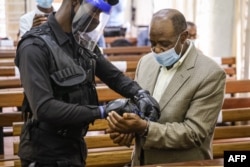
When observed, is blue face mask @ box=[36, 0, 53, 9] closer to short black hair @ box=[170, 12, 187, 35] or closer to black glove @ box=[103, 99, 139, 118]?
short black hair @ box=[170, 12, 187, 35]

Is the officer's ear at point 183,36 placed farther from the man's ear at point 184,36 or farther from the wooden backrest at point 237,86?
the wooden backrest at point 237,86

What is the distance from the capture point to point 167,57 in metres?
2.56

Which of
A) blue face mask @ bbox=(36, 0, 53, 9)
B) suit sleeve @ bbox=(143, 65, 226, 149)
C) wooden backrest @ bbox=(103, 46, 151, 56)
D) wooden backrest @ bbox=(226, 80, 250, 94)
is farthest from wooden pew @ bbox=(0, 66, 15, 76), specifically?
suit sleeve @ bbox=(143, 65, 226, 149)

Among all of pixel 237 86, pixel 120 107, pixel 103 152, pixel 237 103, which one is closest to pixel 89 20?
pixel 120 107

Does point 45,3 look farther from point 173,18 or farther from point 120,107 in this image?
point 120,107

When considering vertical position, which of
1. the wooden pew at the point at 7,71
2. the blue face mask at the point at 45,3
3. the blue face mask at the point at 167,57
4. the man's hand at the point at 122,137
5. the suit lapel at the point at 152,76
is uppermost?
the blue face mask at the point at 45,3

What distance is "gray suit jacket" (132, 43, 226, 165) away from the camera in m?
2.51

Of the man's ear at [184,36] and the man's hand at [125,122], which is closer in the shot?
the man's hand at [125,122]

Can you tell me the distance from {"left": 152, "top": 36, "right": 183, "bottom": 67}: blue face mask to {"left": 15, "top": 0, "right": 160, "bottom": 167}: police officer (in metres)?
0.23

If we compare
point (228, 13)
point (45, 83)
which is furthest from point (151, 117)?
point (228, 13)

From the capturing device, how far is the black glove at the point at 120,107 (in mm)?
2348

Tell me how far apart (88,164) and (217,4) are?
3.68 metres

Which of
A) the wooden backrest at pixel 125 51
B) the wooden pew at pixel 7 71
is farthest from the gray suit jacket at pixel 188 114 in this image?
the wooden backrest at pixel 125 51

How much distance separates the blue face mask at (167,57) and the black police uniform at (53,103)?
34cm
